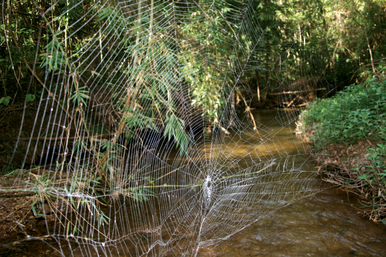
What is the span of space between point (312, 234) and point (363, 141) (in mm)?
1455

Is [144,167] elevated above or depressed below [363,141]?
below

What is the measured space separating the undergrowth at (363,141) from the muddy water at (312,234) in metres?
0.24

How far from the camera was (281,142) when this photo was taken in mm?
5980

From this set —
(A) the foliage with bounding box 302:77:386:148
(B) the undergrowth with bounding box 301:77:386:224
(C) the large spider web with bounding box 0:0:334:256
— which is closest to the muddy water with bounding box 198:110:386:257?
(C) the large spider web with bounding box 0:0:334:256

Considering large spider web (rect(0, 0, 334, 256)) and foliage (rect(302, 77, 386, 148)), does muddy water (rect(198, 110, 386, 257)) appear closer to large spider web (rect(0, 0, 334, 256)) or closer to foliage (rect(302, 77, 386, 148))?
large spider web (rect(0, 0, 334, 256))

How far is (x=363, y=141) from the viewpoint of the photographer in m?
3.23

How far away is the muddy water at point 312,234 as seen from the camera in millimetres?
2416

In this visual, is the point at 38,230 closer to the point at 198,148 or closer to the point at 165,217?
the point at 165,217

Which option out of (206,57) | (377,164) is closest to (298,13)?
(206,57)

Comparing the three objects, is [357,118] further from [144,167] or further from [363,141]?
[144,167]

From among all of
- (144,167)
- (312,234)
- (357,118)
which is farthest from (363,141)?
(144,167)

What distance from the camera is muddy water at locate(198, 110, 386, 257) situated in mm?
2416

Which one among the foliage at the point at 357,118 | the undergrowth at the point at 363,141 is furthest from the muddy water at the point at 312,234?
the foliage at the point at 357,118

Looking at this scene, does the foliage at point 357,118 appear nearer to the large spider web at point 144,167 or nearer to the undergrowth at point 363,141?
the undergrowth at point 363,141
